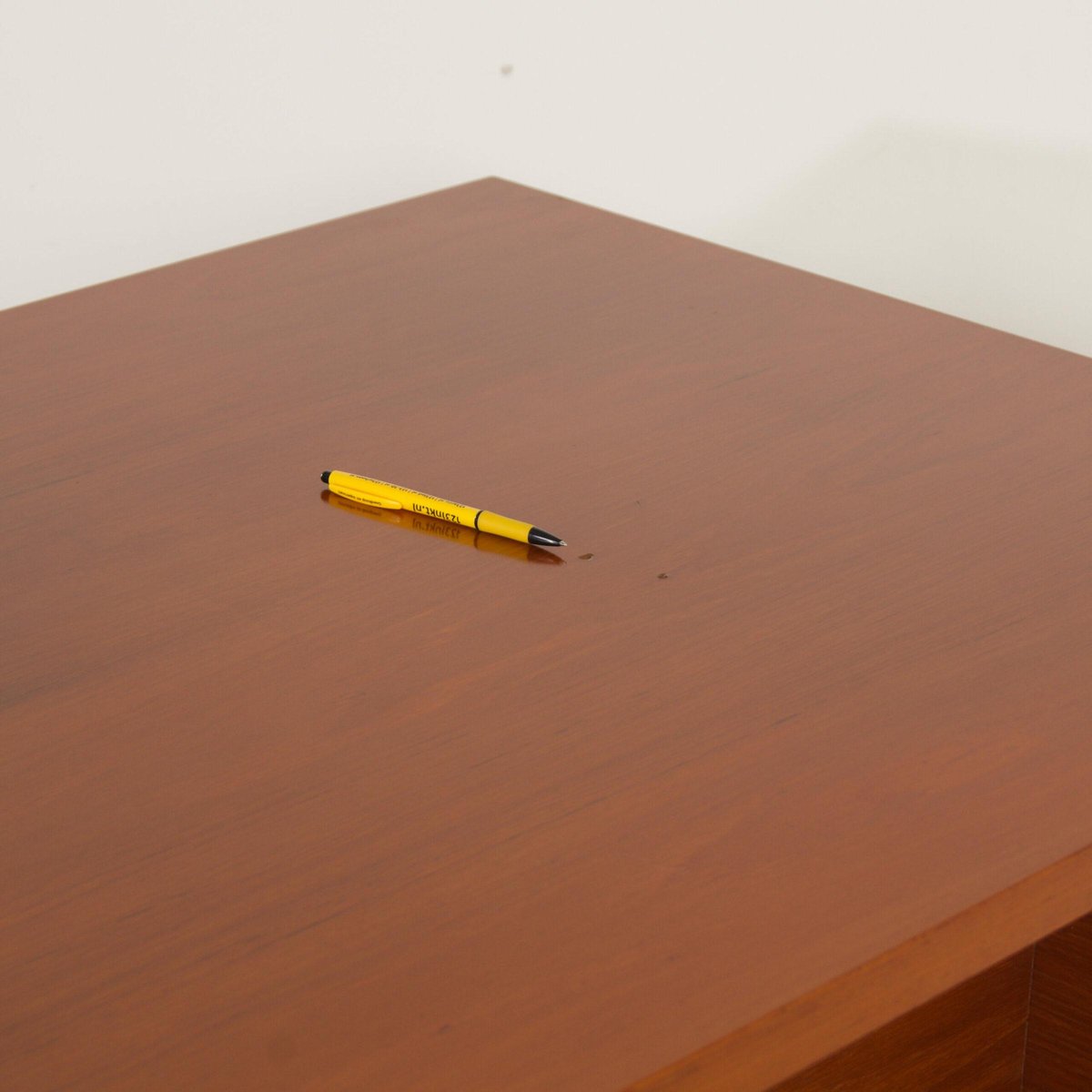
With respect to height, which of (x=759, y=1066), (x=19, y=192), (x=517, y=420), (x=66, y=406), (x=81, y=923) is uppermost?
(x=19, y=192)

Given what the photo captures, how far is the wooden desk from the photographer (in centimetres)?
54

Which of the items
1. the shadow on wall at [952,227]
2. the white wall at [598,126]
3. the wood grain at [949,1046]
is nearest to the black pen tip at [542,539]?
the wood grain at [949,1046]

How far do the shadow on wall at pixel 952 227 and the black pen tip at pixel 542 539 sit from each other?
1150 millimetres

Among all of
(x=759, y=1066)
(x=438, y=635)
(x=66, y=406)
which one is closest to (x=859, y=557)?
(x=438, y=635)

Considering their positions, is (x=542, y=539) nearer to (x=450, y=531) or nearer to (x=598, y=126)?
(x=450, y=531)

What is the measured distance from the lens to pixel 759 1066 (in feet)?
1.72

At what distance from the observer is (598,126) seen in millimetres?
1908

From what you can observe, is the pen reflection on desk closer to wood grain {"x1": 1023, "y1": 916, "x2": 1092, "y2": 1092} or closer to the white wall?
wood grain {"x1": 1023, "y1": 916, "x2": 1092, "y2": 1092}

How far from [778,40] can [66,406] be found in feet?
3.95

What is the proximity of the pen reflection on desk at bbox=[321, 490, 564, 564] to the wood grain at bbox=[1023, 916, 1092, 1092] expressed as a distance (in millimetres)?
480

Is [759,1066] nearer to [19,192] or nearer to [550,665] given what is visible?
[550,665]

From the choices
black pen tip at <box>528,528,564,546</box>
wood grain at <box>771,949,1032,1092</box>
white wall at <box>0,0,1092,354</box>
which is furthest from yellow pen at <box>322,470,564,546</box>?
white wall at <box>0,0,1092,354</box>

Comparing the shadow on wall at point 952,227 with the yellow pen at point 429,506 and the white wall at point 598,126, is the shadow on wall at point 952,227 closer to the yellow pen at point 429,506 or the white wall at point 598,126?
the white wall at point 598,126

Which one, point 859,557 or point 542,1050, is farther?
point 859,557
